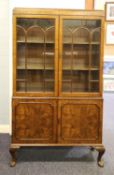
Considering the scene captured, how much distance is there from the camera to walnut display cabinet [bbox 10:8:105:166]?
340 cm

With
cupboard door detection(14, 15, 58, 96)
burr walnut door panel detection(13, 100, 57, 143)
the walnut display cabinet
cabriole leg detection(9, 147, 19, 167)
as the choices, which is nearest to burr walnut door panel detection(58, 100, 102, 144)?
the walnut display cabinet

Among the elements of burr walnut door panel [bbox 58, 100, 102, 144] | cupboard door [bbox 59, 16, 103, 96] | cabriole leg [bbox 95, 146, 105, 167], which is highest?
cupboard door [bbox 59, 16, 103, 96]

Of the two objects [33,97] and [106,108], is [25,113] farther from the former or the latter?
[106,108]

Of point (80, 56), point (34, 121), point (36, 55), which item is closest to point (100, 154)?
point (34, 121)

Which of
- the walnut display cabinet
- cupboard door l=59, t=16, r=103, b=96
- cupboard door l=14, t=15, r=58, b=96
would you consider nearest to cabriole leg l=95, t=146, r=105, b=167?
the walnut display cabinet

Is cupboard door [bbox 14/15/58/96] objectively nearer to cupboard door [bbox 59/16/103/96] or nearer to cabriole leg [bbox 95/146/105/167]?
cupboard door [bbox 59/16/103/96]

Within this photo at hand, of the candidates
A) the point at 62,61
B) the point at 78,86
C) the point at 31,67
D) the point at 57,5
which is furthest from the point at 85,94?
the point at 57,5

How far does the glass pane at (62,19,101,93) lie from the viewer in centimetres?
342

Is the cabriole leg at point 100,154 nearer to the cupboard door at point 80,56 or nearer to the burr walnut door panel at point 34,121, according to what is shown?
the burr walnut door panel at point 34,121

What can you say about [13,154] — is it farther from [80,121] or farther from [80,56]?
[80,56]

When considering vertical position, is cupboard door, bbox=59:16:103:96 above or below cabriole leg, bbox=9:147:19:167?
above

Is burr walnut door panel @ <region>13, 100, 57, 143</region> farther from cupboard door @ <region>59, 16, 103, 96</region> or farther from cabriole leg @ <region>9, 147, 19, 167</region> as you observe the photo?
cupboard door @ <region>59, 16, 103, 96</region>

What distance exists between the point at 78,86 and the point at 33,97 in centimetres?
57

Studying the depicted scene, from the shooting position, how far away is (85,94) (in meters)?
3.46
